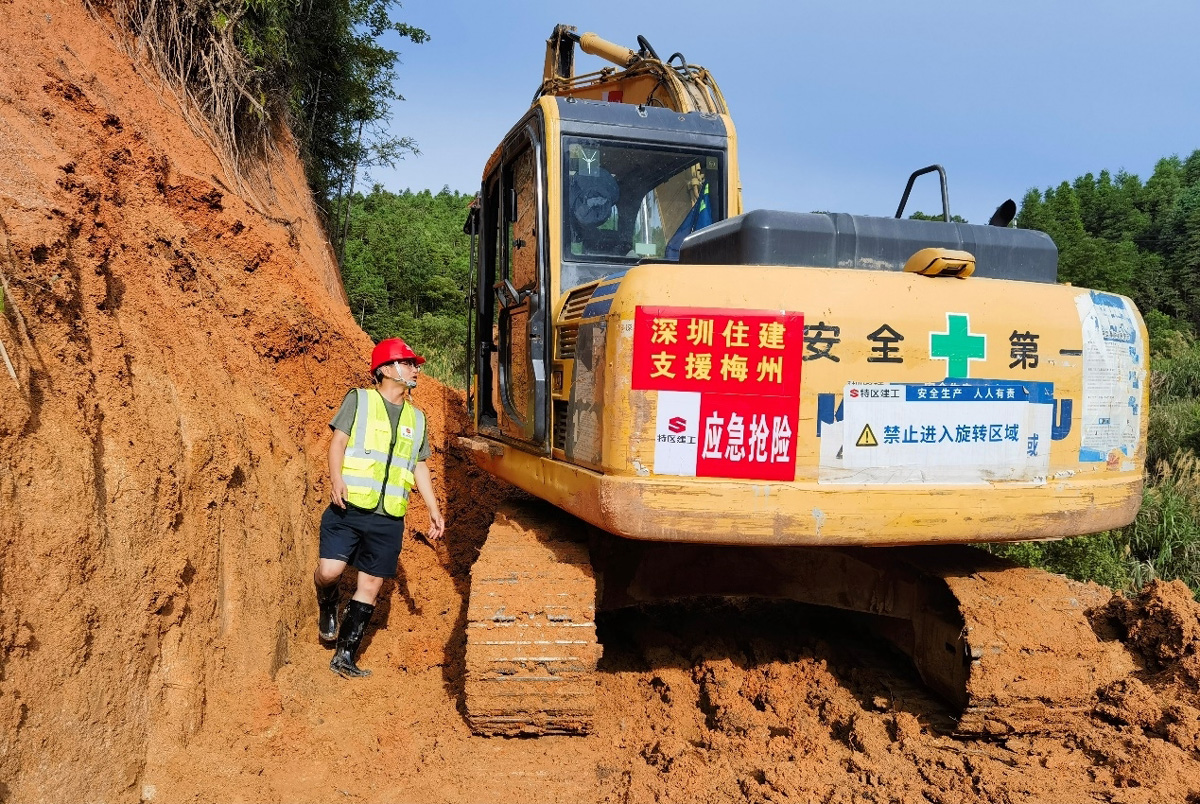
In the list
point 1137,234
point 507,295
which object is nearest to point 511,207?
point 507,295

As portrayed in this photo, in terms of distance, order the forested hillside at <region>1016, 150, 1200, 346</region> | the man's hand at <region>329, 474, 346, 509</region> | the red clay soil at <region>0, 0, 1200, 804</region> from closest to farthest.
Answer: the red clay soil at <region>0, 0, 1200, 804</region>, the man's hand at <region>329, 474, 346, 509</region>, the forested hillside at <region>1016, 150, 1200, 346</region>

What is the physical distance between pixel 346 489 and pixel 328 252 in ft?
13.8

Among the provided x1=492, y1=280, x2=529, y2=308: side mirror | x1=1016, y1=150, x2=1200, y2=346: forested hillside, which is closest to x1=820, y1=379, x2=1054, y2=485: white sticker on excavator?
x1=492, y1=280, x2=529, y2=308: side mirror

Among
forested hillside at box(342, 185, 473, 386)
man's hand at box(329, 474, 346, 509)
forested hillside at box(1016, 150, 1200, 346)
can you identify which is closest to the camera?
man's hand at box(329, 474, 346, 509)

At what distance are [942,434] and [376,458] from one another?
2603 millimetres

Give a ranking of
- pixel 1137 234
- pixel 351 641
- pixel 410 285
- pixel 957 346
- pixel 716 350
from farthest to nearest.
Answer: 1. pixel 1137 234
2. pixel 410 285
3. pixel 351 641
4. pixel 957 346
5. pixel 716 350

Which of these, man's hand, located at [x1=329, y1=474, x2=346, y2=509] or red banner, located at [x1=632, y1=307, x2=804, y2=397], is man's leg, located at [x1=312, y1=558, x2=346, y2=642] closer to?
man's hand, located at [x1=329, y1=474, x2=346, y2=509]

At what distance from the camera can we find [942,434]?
10.1 ft

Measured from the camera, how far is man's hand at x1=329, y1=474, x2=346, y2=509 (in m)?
4.03

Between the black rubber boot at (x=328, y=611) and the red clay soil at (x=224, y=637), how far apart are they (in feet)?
0.31

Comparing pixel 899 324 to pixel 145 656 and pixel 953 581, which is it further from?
pixel 145 656

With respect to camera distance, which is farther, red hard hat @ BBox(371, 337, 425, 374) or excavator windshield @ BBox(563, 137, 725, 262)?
red hard hat @ BBox(371, 337, 425, 374)

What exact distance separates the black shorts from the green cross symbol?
2.69 meters

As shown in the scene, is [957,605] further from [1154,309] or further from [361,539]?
[1154,309]
